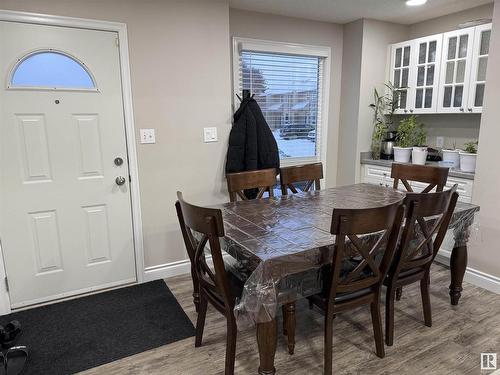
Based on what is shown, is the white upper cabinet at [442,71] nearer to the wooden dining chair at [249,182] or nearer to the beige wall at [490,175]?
the beige wall at [490,175]

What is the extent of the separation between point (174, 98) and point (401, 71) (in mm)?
2386

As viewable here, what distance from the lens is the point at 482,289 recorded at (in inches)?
108

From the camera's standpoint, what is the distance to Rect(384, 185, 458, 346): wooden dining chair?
6.01ft

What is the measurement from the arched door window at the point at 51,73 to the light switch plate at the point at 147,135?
0.46m

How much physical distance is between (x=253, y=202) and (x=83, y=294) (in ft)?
5.11

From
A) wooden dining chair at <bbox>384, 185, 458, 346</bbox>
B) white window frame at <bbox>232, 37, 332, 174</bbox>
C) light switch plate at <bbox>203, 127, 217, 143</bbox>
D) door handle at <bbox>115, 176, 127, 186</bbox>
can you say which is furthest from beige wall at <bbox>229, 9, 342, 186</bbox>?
wooden dining chair at <bbox>384, 185, 458, 346</bbox>

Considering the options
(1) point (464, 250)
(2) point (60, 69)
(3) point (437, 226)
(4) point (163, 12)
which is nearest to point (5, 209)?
(2) point (60, 69)

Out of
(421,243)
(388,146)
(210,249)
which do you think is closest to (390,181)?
(388,146)

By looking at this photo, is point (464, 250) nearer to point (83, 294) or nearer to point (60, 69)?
point (83, 294)

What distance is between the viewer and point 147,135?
8.91 feet

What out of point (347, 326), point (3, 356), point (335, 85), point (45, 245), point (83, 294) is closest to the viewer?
point (3, 356)

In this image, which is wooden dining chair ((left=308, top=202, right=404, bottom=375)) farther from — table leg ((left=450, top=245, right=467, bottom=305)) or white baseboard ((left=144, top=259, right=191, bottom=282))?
white baseboard ((left=144, top=259, right=191, bottom=282))

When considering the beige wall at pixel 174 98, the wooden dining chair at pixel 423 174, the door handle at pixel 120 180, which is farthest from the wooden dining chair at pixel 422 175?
the door handle at pixel 120 180

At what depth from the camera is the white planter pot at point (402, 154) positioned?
3475mm
